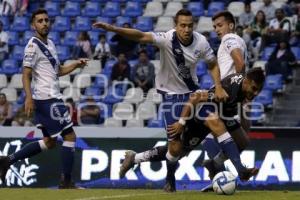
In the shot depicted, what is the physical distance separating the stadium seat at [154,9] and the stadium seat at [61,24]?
209 centimetres

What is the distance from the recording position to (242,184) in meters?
15.6

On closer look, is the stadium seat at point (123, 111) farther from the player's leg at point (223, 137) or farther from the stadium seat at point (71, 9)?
the player's leg at point (223, 137)

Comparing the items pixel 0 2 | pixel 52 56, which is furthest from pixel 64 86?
pixel 52 56

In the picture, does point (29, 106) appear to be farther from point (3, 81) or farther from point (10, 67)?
point (10, 67)

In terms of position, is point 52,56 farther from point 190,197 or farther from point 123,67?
point 123,67

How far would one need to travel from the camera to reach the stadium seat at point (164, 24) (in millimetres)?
22773

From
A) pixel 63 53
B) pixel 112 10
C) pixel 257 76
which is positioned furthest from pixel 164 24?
pixel 257 76

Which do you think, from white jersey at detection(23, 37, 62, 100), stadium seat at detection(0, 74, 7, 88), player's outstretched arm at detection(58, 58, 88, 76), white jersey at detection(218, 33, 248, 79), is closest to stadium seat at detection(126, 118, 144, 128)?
stadium seat at detection(0, 74, 7, 88)

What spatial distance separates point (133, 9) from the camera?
2377 centimetres

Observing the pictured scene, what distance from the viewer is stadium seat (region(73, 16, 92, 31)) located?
23.8 meters

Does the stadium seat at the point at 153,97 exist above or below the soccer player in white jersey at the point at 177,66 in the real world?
below

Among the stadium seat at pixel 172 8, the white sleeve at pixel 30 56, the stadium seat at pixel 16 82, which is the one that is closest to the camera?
the white sleeve at pixel 30 56

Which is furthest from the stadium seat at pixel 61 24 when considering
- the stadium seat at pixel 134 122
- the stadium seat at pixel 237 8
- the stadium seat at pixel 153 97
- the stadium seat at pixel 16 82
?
the stadium seat at pixel 134 122
